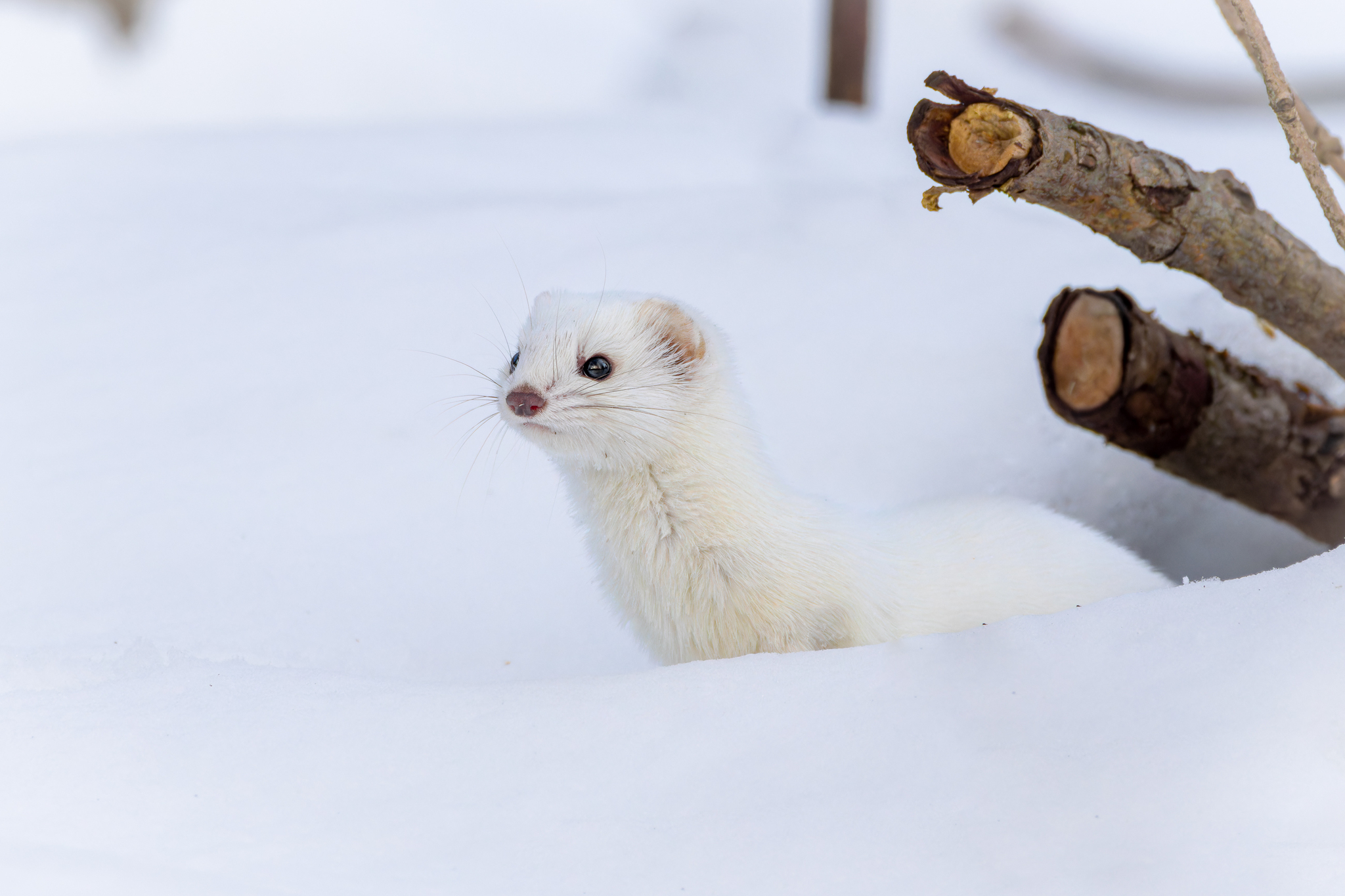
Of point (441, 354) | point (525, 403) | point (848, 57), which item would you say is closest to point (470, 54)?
point (848, 57)

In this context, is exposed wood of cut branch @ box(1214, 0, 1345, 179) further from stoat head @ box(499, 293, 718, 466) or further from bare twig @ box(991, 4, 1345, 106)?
bare twig @ box(991, 4, 1345, 106)

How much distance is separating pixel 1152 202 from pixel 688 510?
97 cm

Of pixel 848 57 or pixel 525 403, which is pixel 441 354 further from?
pixel 848 57

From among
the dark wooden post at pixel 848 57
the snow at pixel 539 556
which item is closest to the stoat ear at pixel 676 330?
the snow at pixel 539 556

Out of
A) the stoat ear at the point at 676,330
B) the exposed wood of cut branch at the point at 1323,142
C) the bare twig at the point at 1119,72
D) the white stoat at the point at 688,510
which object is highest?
the bare twig at the point at 1119,72

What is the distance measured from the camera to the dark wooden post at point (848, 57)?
5230 mm

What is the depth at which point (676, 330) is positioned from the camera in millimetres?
2072

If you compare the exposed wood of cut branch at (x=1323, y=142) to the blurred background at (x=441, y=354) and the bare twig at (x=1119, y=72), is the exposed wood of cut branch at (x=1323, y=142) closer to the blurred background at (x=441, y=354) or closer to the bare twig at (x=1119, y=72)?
the blurred background at (x=441, y=354)

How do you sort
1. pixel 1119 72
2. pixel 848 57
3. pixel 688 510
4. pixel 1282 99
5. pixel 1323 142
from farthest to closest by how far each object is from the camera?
pixel 1119 72 → pixel 848 57 → pixel 1323 142 → pixel 688 510 → pixel 1282 99

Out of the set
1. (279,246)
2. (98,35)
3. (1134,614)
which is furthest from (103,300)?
(98,35)

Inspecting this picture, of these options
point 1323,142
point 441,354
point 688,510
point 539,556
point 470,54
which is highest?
point 470,54

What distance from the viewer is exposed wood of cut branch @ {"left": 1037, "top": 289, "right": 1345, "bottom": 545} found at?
2.53 metres

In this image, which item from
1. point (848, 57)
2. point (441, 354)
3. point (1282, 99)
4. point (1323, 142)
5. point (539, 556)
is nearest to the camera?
A: point (1282, 99)

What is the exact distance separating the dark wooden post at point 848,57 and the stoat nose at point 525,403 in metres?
3.85
